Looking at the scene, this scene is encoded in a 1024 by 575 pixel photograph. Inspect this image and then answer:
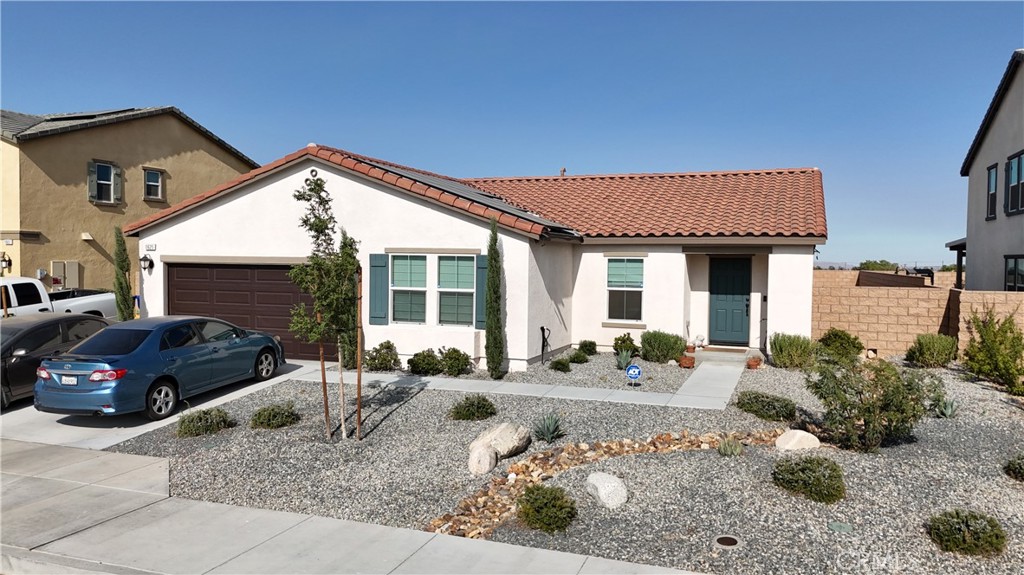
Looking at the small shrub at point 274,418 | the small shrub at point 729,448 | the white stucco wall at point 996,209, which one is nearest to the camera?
the small shrub at point 729,448

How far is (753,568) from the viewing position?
18.0 ft

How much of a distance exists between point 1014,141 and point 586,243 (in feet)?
41.1

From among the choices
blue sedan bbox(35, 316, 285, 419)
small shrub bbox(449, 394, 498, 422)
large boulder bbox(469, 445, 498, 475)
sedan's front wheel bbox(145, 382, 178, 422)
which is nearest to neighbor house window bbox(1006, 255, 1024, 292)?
small shrub bbox(449, 394, 498, 422)

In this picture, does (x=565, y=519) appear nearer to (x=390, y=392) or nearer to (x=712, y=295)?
(x=390, y=392)

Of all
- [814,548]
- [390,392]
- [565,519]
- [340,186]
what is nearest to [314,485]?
[565,519]

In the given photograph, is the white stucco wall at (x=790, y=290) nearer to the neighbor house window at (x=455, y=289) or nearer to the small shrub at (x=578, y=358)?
the small shrub at (x=578, y=358)

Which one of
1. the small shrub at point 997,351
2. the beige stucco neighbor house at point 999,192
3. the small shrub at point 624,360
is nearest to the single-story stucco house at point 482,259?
the small shrub at point 624,360

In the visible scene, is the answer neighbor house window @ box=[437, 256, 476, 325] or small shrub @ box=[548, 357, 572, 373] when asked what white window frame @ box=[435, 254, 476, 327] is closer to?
neighbor house window @ box=[437, 256, 476, 325]

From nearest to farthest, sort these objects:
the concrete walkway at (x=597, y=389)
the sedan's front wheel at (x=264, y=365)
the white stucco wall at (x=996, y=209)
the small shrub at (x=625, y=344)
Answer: the concrete walkway at (x=597, y=389) < the sedan's front wheel at (x=264, y=365) < the small shrub at (x=625, y=344) < the white stucco wall at (x=996, y=209)

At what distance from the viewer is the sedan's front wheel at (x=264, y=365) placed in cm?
1277

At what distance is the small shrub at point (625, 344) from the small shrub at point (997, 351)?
6.48 meters

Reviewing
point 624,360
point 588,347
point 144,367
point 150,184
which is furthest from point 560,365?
point 150,184

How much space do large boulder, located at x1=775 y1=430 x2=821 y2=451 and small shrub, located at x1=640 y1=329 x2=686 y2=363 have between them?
6.54 metres

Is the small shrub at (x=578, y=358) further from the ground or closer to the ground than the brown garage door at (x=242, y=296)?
closer to the ground
